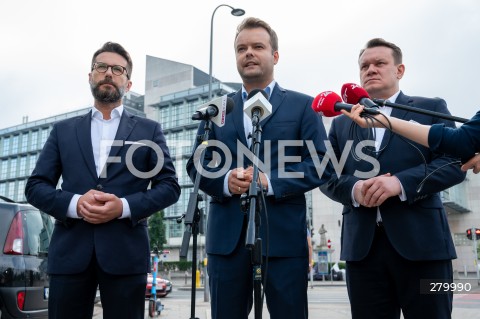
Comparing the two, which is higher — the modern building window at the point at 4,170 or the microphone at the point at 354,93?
the modern building window at the point at 4,170

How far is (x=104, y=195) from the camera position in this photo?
120 inches

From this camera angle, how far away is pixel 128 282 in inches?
121

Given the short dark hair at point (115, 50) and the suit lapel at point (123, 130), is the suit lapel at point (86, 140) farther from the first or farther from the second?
the short dark hair at point (115, 50)

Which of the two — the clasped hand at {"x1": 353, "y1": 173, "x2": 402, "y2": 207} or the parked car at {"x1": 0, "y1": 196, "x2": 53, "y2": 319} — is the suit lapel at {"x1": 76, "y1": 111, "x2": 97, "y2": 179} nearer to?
the clasped hand at {"x1": 353, "y1": 173, "x2": 402, "y2": 207}

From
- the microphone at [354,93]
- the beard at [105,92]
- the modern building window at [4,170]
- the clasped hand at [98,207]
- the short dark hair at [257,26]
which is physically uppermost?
the modern building window at [4,170]

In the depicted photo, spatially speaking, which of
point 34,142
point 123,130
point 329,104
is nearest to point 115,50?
point 123,130

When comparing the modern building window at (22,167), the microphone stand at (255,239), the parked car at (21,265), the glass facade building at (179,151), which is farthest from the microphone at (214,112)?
the modern building window at (22,167)

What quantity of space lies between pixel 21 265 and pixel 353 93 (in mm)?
3896

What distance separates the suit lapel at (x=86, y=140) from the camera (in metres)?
3.29

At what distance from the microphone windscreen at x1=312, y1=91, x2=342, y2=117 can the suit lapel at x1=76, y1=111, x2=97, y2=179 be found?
1.61 meters

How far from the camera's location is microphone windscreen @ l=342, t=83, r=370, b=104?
2.96 m

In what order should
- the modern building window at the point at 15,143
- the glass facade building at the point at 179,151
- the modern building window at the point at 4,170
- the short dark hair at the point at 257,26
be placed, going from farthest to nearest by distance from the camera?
the modern building window at the point at 4,170 → the modern building window at the point at 15,143 → the glass facade building at the point at 179,151 → the short dark hair at the point at 257,26

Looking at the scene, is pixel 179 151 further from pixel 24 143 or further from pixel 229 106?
pixel 229 106

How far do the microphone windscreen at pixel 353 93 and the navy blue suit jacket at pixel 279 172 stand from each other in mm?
330
